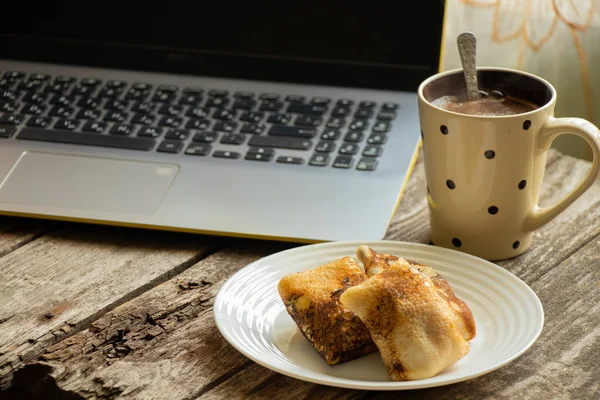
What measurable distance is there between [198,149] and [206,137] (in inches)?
1.0

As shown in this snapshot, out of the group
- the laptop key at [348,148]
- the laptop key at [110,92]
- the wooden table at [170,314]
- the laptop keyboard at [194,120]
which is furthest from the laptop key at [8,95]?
the laptop key at [348,148]

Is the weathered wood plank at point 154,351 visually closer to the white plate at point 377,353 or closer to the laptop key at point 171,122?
the white plate at point 377,353

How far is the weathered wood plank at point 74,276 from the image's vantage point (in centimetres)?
69

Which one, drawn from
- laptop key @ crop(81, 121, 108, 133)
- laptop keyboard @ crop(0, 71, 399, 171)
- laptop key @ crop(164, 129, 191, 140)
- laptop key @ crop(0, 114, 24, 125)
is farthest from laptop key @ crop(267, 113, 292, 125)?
laptop key @ crop(0, 114, 24, 125)

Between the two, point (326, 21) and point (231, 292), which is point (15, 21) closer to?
point (326, 21)

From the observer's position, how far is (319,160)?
0.90 metres

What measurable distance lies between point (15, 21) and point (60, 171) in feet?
1.04

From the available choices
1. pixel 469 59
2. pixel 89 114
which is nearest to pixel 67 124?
pixel 89 114

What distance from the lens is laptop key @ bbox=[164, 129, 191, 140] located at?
0.94 metres

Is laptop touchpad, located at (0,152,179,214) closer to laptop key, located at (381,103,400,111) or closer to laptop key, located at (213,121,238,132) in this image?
laptop key, located at (213,121,238,132)

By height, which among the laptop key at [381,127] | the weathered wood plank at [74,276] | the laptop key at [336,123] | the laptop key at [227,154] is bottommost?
the weathered wood plank at [74,276]

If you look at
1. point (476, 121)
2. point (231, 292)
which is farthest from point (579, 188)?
point (231, 292)

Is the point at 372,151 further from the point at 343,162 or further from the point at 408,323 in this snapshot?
the point at 408,323

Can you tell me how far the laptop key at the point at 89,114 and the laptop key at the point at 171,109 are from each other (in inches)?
3.1
